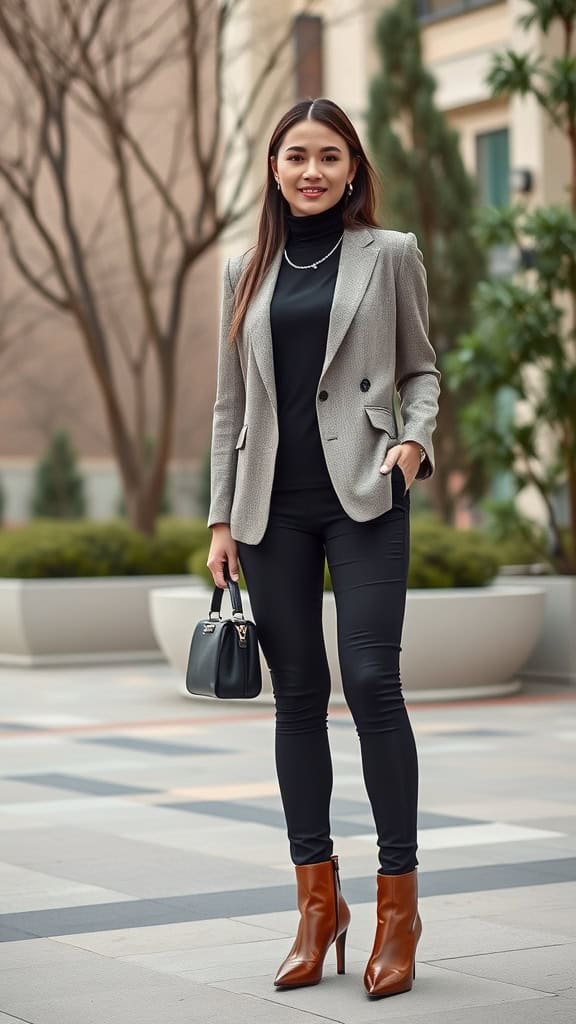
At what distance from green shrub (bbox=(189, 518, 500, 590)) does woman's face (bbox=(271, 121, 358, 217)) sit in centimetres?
734

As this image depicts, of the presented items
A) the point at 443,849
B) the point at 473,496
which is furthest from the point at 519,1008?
the point at 473,496

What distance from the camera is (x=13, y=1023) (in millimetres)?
3756

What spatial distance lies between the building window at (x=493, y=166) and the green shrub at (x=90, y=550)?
9902 millimetres

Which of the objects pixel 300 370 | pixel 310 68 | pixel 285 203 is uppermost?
pixel 310 68

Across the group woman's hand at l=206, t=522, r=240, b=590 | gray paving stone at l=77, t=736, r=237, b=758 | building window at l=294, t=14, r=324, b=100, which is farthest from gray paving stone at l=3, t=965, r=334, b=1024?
building window at l=294, t=14, r=324, b=100

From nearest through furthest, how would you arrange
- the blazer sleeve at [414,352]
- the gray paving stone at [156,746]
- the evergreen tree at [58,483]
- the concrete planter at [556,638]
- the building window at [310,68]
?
the blazer sleeve at [414,352], the gray paving stone at [156,746], the concrete planter at [556,638], the building window at [310,68], the evergreen tree at [58,483]

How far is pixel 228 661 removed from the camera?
422 cm

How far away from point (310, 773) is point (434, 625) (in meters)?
7.05

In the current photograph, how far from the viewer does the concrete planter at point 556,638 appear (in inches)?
483

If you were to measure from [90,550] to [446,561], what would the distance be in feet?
14.3

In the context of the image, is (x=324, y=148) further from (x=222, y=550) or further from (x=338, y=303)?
(x=222, y=550)

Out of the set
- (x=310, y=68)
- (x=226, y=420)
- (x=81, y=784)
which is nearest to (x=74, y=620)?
(x=81, y=784)

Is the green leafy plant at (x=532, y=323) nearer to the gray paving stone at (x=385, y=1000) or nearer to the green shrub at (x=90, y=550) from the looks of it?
the green shrub at (x=90, y=550)

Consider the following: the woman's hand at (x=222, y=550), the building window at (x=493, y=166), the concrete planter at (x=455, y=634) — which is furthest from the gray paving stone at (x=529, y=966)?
the building window at (x=493, y=166)
